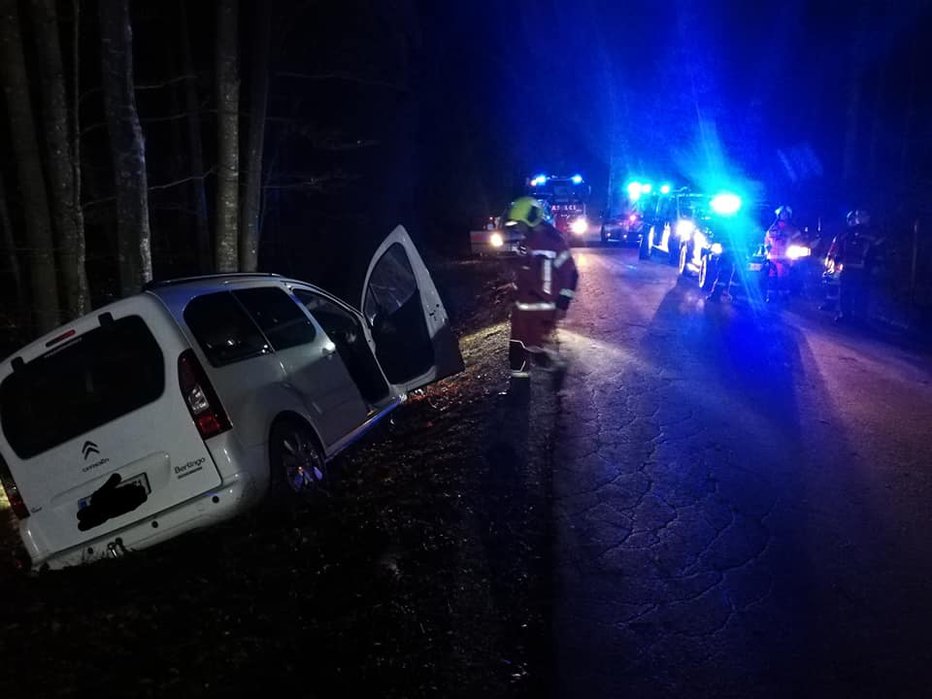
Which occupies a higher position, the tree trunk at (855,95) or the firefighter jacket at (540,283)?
the tree trunk at (855,95)

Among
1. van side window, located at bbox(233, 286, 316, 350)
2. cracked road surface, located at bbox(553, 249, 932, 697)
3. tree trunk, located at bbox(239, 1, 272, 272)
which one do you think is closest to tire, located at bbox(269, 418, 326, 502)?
van side window, located at bbox(233, 286, 316, 350)

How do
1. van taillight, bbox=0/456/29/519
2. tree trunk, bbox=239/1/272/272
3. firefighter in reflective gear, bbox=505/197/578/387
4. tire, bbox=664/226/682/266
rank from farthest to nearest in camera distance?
tire, bbox=664/226/682/266, tree trunk, bbox=239/1/272/272, firefighter in reflective gear, bbox=505/197/578/387, van taillight, bbox=0/456/29/519

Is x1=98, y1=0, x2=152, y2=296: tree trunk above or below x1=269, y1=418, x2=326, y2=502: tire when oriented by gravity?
above

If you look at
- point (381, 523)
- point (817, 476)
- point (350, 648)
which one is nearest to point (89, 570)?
point (381, 523)

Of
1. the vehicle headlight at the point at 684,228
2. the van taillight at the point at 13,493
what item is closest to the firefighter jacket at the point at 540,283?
the van taillight at the point at 13,493

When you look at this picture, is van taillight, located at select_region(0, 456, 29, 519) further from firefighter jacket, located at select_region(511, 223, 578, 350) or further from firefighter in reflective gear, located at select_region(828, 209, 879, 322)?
firefighter in reflective gear, located at select_region(828, 209, 879, 322)

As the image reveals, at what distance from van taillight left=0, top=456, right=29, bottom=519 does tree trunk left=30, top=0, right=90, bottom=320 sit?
4.18m

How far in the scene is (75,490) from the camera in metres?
5.01

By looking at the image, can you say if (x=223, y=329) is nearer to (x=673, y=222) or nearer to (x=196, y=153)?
(x=196, y=153)

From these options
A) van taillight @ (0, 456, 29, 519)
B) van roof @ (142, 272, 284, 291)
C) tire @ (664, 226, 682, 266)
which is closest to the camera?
van taillight @ (0, 456, 29, 519)

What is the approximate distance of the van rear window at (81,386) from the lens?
4.90m

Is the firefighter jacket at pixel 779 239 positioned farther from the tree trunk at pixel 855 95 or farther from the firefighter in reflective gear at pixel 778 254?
the tree trunk at pixel 855 95

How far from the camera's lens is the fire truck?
2538 cm

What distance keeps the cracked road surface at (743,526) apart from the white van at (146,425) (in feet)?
7.11
